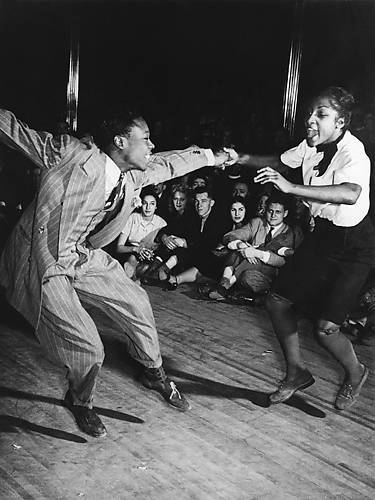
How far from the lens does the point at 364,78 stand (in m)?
3.31

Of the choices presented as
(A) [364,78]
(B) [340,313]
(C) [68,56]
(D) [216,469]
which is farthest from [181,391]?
(C) [68,56]

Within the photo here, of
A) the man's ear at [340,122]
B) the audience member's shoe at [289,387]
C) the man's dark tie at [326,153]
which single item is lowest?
the audience member's shoe at [289,387]

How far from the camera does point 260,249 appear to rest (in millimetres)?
3672

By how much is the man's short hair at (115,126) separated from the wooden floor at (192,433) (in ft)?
3.39

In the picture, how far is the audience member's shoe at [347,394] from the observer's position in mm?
2283

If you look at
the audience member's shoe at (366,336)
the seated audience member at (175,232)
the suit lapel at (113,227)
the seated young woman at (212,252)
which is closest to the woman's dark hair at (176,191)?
the seated audience member at (175,232)

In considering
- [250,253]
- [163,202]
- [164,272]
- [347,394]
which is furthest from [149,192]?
[347,394]

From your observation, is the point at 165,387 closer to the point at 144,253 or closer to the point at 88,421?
the point at 88,421

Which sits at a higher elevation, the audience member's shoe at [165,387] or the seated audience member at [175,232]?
the seated audience member at [175,232]

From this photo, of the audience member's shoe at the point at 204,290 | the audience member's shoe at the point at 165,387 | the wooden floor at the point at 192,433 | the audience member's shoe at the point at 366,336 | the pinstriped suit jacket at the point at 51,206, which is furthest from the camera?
the audience member's shoe at the point at 204,290

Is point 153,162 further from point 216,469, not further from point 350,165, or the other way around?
point 216,469

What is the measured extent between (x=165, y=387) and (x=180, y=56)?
2722 mm

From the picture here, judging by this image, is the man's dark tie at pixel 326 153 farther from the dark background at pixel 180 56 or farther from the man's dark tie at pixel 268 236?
the man's dark tie at pixel 268 236

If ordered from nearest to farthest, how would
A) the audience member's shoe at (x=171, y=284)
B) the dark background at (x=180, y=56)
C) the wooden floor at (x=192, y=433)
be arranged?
the wooden floor at (x=192, y=433) → the dark background at (x=180, y=56) → the audience member's shoe at (x=171, y=284)
